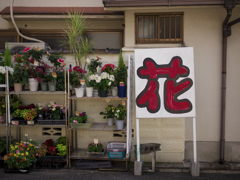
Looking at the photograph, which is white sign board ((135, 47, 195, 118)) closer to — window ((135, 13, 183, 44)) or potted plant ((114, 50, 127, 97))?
potted plant ((114, 50, 127, 97))

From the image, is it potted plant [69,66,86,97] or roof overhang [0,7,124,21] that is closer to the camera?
potted plant [69,66,86,97]

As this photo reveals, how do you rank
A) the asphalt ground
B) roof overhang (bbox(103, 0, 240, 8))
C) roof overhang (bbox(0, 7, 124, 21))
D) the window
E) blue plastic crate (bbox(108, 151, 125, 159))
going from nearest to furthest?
1. roof overhang (bbox(103, 0, 240, 8))
2. the asphalt ground
3. blue plastic crate (bbox(108, 151, 125, 159))
4. the window
5. roof overhang (bbox(0, 7, 124, 21))

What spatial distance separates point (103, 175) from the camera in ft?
13.9

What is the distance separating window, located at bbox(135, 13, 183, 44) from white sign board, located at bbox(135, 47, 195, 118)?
74 centimetres

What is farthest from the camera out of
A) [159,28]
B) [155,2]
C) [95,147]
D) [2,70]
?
[159,28]

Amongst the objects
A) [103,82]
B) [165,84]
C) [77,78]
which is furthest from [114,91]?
[165,84]

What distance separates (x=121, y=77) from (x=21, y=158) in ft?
7.80

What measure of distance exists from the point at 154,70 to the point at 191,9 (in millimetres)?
1612

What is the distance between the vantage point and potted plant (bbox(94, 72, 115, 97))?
418cm

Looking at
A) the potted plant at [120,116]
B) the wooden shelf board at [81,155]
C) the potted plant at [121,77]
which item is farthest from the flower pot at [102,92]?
the wooden shelf board at [81,155]

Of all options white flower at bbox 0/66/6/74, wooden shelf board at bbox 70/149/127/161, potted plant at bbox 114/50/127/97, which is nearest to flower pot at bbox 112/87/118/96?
potted plant at bbox 114/50/127/97

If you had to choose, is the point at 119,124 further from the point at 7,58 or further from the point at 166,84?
the point at 7,58

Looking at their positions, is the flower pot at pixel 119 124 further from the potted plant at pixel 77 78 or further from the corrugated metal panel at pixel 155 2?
the corrugated metal panel at pixel 155 2

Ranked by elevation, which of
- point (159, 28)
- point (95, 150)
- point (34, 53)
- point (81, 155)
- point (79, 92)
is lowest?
point (81, 155)
